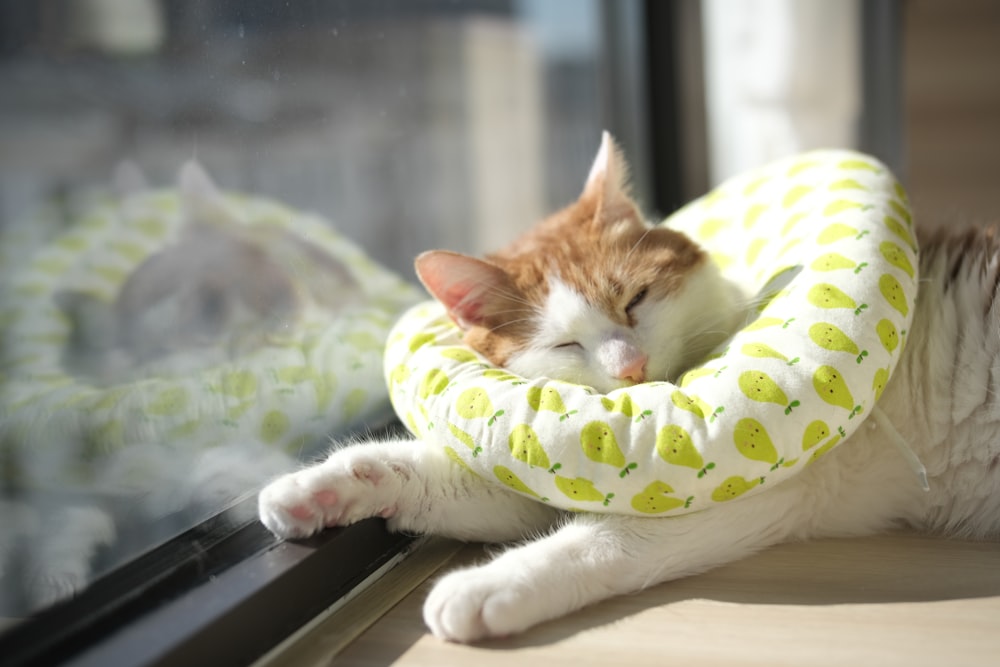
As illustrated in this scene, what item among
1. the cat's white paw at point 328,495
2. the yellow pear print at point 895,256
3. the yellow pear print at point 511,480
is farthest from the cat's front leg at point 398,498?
the yellow pear print at point 895,256

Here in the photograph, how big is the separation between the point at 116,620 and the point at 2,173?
48cm

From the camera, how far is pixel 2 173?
953 millimetres

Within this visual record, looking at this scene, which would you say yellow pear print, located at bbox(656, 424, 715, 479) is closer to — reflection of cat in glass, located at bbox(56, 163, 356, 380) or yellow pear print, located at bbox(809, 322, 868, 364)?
yellow pear print, located at bbox(809, 322, 868, 364)

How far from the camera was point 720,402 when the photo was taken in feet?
3.44

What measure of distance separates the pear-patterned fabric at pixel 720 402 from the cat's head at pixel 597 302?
66 millimetres

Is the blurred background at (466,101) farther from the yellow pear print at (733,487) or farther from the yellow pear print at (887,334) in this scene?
the yellow pear print at (733,487)

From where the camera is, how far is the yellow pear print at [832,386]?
105cm

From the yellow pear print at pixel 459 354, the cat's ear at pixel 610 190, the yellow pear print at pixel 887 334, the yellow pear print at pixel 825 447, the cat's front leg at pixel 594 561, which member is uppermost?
the cat's ear at pixel 610 190

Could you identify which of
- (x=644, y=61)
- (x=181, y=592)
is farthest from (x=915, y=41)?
(x=181, y=592)

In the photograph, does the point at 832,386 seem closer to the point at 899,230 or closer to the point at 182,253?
the point at 899,230

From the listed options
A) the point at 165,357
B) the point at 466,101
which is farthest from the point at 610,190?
the point at 466,101

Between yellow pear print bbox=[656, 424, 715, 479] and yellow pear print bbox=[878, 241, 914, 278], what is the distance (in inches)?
15.0

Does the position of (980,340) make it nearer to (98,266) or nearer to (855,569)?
(855,569)

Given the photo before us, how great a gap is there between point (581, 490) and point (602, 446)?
0.20 feet
